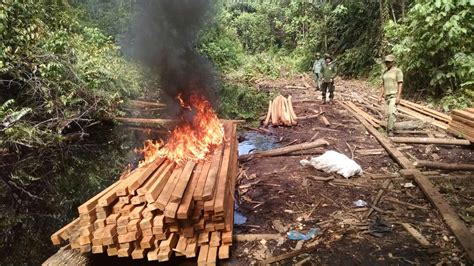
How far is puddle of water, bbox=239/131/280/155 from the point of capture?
889cm

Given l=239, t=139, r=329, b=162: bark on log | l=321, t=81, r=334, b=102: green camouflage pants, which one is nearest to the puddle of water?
l=239, t=139, r=329, b=162: bark on log

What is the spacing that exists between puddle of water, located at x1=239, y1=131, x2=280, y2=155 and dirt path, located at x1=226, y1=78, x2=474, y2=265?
3.79ft

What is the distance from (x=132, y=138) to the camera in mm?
11508

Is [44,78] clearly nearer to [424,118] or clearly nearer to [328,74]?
[328,74]

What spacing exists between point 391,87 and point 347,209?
426 cm

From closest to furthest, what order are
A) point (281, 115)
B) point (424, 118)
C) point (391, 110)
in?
point (391, 110), point (424, 118), point (281, 115)

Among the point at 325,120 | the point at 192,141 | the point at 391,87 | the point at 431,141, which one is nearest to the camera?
the point at 192,141

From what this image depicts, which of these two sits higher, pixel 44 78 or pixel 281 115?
pixel 44 78

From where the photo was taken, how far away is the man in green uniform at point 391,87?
26.5 ft

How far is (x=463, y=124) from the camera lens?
8.05 meters

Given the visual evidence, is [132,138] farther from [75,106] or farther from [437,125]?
[437,125]

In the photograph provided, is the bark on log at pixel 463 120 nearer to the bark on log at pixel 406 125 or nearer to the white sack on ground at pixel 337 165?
the bark on log at pixel 406 125

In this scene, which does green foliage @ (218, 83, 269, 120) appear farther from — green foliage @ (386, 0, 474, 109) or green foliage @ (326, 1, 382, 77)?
green foliage @ (326, 1, 382, 77)

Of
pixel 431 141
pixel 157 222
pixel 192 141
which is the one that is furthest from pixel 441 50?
pixel 157 222
